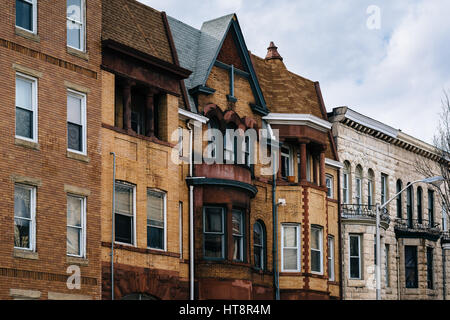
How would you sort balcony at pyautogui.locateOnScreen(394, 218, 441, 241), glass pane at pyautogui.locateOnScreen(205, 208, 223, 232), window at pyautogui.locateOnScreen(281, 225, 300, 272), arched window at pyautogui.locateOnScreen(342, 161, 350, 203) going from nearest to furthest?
glass pane at pyautogui.locateOnScreen(205, 208, 223, 232), window at pyautogui.locateOnScreen(281, 225, 300, 272), arched window at pyautogui.locateOnScreen(342, 161, 350, 203), balcony at pyautogui.locateOnScreen(394, 218, 441, 241)

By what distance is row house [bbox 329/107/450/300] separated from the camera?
4253 centimetres

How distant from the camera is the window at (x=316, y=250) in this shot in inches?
1480

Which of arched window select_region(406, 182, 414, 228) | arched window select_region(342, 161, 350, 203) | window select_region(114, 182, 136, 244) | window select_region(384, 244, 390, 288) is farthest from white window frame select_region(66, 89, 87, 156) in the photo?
arched window select_region(406, 182, 414, 228)

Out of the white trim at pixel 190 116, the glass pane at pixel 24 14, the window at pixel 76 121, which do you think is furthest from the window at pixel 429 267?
the glass pane at pixel 24 14

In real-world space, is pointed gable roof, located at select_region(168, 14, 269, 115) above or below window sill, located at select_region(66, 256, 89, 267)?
above

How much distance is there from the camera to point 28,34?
82.5ft

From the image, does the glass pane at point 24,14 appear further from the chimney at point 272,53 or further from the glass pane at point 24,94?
the chimney at point 272,53

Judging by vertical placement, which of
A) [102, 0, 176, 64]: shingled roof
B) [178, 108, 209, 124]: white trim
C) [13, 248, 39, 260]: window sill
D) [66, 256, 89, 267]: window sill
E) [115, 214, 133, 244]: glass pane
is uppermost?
[102, 0, 176, 64]: shingled roof

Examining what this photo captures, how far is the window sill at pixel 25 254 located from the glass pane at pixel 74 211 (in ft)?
5.92

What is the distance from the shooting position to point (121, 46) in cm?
2822

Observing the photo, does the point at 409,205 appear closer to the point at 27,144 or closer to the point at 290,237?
the point at 290,237

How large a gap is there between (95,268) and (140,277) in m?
2.05

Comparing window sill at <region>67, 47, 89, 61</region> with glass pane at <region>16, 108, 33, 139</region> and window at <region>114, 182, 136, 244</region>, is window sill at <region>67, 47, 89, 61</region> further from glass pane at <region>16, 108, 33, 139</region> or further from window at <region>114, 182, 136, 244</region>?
window at <region>114, 182, 136, 244</region>

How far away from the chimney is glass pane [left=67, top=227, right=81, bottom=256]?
17.3m
